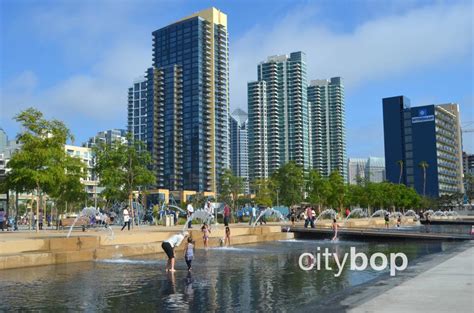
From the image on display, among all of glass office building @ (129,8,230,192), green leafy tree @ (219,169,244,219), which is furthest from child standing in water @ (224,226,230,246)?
glass office building @ (129,8,230,192)

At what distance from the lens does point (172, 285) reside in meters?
13.6

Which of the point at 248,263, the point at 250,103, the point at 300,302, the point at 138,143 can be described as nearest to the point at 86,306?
the point at 300,302

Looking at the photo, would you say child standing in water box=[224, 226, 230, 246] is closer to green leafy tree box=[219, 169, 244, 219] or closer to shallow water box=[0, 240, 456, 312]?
shallow water box=[0, 240, 456, 312]

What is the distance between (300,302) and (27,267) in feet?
35.2

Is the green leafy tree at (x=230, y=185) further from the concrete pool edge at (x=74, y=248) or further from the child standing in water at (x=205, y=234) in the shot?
the concrete pool edge at (x=74, y=248)

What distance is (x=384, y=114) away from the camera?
171m

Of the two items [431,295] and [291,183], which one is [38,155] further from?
[291,183]

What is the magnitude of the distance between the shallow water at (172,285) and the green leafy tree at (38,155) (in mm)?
11057

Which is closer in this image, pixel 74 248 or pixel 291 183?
pixel 74 248

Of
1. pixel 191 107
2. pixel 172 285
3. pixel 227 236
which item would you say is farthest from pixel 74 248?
pixel 191 107

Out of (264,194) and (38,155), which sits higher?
(38,155)

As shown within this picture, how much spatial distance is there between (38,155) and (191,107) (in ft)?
487

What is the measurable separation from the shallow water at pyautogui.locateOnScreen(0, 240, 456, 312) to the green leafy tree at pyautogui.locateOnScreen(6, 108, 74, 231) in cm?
1106

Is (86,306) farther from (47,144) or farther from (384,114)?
(384,114)
